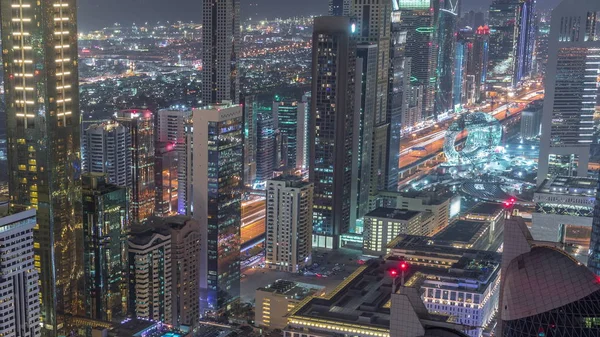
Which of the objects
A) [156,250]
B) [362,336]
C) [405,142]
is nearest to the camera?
[362,336]

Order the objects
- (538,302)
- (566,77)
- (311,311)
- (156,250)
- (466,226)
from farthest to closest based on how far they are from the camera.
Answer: (566,77) → (466,226) → (156,250) → (311,311) → (538,302)

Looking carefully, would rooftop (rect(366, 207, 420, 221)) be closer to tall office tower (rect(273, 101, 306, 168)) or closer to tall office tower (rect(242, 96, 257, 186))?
tall office tower (rect(242, 96, 257, 186))

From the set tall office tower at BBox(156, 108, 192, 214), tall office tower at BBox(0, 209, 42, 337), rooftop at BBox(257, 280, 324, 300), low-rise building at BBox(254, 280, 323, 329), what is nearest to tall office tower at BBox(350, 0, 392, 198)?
tall office tower at BBox(156, 108, 192, 214)

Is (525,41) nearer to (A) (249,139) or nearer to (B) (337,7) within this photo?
(B) (337,7)

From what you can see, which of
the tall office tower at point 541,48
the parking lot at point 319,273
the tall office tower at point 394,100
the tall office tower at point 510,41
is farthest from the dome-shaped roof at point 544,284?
the tall office tower at point 510,41

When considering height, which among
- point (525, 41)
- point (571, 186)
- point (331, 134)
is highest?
point (525, 41)

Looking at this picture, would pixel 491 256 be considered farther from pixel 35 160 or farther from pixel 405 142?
pixel 405 142

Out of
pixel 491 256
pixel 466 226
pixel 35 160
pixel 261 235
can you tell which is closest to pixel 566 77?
pixel 466 226

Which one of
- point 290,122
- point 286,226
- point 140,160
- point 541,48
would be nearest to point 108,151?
point 140,160
